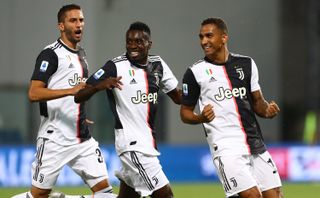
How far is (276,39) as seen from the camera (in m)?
25.8

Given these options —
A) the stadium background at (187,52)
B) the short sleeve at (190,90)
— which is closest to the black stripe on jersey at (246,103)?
the short sleeve at (190,90)

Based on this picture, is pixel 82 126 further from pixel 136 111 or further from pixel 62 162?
pixel 136 111

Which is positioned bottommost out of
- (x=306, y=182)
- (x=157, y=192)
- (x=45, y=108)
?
(x=306, y=182)

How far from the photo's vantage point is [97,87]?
31.8 feet

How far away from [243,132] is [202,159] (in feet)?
36.7

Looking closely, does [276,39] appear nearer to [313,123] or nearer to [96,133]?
[313,123]

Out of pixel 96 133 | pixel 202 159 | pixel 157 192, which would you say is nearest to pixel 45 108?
pixel 157 192

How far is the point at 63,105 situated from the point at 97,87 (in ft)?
2.65

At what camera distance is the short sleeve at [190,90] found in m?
9.80

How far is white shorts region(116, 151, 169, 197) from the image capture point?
9.81 metres

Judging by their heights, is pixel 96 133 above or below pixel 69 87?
below

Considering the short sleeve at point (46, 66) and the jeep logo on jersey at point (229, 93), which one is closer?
the jeep logo on jersey at point (229, 93)

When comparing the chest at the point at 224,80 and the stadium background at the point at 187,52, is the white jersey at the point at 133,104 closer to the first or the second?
the chest at the point at 224,80

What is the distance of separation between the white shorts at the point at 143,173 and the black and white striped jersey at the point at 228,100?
600 mm
